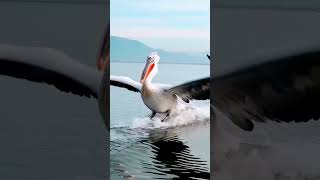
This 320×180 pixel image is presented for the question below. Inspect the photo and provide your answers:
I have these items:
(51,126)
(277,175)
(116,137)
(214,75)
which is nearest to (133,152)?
(116,137)

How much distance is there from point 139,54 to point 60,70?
1.52 feet

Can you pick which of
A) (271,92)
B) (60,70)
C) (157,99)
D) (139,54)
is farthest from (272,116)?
(60,70)

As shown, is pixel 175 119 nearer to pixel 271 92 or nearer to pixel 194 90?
pixel 194 90

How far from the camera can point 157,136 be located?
243cm

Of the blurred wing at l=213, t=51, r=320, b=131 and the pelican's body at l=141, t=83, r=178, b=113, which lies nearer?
the blurred wing at l=213, t=51, r=320, b=131

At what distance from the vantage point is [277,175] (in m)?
2.30

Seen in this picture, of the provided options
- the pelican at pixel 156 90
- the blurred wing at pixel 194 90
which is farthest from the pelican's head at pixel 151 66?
the blurred wing at pixel 194 90

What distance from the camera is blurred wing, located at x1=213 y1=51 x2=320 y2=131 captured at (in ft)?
7.45

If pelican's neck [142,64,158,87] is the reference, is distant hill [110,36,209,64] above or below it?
above

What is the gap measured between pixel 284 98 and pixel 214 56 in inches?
17.9

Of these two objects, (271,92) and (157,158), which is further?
(157,158)

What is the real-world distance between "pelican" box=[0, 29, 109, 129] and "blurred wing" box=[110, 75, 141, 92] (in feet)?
0.14

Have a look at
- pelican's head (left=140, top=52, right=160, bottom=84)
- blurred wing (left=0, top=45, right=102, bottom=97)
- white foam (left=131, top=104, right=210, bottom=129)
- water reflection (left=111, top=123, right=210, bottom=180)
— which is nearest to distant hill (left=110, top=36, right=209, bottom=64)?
pelican's head (left=140, top=52, right=160, bottom=84)

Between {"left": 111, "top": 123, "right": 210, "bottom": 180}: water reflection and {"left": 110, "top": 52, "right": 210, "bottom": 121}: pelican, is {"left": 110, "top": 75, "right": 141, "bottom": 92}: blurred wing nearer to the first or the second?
{"left": 110, "top": 52, "right": 210, "bottom": 121}: pelican
